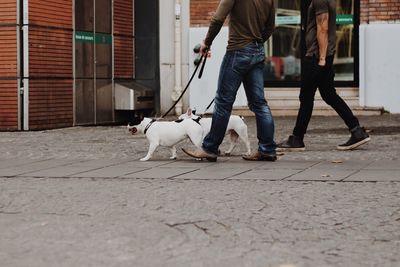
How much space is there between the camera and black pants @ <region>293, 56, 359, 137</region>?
9.20 metres

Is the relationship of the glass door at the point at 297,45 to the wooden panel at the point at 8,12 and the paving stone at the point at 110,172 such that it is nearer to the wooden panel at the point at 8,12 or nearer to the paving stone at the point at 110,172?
the wooden panel at the point at 8,12

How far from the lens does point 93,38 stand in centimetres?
1541

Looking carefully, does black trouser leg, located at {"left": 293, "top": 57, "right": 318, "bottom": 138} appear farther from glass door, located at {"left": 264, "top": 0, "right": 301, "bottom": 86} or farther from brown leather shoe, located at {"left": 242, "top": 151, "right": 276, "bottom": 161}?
glass door, located at {"left": 264, "top": 0, "right": 301, "bottom": 86}

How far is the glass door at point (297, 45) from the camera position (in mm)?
16781

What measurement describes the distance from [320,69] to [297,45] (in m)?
8.13

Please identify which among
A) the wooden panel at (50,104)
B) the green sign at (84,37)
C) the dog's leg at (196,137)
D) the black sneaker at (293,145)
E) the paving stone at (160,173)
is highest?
the green sign at (84,37)

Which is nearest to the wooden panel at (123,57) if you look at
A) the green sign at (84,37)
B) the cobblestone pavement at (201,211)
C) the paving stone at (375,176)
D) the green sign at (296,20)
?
the green sign at (84,37)

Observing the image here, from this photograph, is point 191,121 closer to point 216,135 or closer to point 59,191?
point 216,135

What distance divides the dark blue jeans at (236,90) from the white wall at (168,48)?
888 cm

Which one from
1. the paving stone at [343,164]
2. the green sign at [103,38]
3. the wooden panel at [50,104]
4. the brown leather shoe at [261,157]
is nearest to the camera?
the paving stone at [343,164]

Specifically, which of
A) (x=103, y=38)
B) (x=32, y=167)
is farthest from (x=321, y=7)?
(x=103, y=38)

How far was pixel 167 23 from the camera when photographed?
17297 millimetres

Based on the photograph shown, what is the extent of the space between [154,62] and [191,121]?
8.84 m

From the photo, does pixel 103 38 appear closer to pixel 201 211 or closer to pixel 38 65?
pixel 38 65
